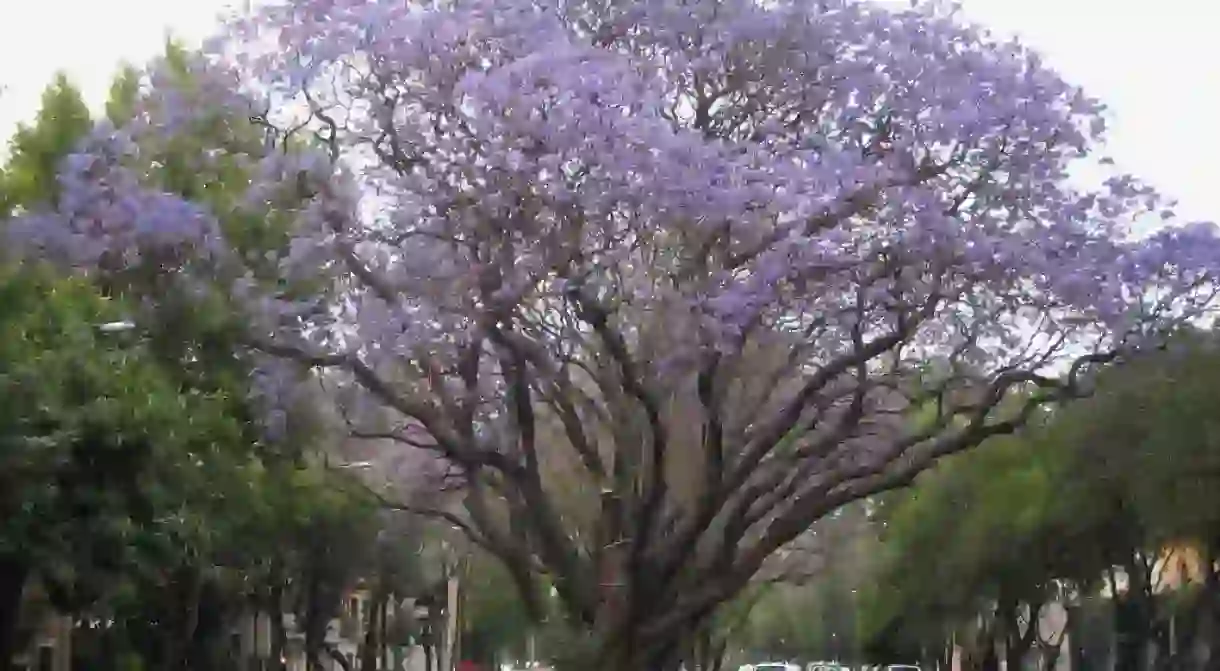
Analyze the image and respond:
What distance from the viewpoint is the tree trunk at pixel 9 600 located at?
2345cm

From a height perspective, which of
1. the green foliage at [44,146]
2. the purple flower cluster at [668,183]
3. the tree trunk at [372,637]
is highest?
the green foliage at [44,146]

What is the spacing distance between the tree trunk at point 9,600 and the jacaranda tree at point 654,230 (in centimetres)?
398

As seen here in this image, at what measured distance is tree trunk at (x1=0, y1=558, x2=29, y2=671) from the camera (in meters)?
23.5

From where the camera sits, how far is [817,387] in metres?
22.9

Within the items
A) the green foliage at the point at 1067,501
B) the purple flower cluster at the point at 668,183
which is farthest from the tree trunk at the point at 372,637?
the purple flower cluster at the point at 668,183

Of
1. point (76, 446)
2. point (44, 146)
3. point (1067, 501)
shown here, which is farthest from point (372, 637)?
point (76, 446)

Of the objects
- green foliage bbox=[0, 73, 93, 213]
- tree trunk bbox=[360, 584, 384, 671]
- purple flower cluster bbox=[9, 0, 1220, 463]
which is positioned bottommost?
tree trunk bbox=[360, 584, 384, 671]

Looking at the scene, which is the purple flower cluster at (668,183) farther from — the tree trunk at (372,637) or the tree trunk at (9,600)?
the tree trunk at (372,637)

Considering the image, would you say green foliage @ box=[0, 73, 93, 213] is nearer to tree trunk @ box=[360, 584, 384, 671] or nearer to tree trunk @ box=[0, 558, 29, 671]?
tree trunk @ box=[0, 558, 29, 671]

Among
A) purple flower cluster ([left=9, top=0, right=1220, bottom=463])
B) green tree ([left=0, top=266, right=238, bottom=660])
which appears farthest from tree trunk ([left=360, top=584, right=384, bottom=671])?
purple flower cluster ([left=9, top=0, right=1220, bottom=463])

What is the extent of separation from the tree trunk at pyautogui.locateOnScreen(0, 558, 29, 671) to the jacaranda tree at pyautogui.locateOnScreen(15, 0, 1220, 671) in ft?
13.1

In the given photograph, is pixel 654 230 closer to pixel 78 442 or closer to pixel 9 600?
pixel 78 442

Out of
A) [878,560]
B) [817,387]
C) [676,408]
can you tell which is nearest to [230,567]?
[676,408]

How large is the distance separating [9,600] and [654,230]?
399 inches
